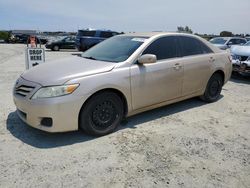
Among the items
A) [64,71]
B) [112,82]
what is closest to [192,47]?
[112,82]

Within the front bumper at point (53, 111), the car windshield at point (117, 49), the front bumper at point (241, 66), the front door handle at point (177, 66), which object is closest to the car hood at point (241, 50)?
the front bumper at point (241, 66)

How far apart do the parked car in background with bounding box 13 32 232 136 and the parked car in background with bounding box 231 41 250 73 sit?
3565mm

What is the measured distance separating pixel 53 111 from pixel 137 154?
50.4 inches

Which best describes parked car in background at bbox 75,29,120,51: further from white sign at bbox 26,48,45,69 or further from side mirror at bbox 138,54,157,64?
side mirror at bbox 138,54,157,64

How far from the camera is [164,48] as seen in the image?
4.91 m

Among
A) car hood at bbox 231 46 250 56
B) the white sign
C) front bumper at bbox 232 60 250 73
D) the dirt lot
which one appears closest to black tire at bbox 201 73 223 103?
the dirt lot

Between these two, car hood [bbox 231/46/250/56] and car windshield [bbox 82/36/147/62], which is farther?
car hood [bbox 231/46/250/56]

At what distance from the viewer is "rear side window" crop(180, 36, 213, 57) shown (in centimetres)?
529

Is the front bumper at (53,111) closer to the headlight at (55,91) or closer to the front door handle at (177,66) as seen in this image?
the headlight at (55,91)

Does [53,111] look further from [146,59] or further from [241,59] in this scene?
[241,59]

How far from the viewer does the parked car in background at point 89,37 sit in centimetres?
Result: 2023

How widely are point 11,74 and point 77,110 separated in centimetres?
633

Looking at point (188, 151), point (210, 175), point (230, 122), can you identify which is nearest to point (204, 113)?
point (230, 122)

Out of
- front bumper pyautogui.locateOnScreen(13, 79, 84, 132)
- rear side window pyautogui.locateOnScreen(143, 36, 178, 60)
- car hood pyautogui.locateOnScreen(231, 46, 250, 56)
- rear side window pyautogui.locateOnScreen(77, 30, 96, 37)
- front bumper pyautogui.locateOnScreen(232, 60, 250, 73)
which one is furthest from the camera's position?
rear side window pyautogui.locateOnScreen(77, 30, 96, 37)
